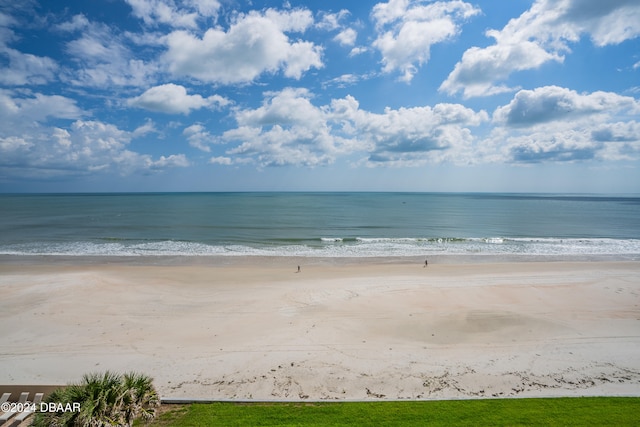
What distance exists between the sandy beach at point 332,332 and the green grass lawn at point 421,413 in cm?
105

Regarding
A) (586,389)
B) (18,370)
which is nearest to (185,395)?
Answer: (18,370)

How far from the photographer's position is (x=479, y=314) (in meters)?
14.9

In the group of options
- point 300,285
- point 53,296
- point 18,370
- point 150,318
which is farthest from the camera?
point 300,285

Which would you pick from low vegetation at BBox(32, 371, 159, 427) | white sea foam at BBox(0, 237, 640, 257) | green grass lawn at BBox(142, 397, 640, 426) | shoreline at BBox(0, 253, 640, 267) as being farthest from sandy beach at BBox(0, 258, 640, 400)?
white sea foam at BBox(0, 237, 640, 257)

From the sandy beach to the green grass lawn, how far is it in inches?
41.5

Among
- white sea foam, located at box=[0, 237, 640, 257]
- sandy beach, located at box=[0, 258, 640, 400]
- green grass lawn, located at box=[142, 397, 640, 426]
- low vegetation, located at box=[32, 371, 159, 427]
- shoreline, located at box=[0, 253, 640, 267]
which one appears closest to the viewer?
low vegetation, located at box=[32, 371, 159, 427]

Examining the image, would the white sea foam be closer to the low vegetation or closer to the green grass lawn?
the green grass lawn

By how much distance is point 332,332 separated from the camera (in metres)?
12.9

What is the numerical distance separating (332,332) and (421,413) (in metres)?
6.27

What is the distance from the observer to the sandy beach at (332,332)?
9.34 metres

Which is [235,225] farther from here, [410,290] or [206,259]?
[410,290]

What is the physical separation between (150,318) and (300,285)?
27.3 feet

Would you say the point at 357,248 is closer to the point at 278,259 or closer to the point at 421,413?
the point at 278,259

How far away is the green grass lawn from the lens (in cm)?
660
